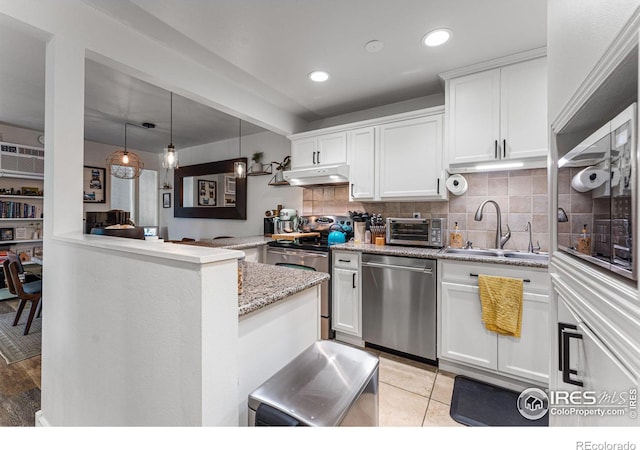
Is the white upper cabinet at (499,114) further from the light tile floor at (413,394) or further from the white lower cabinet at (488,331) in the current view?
the light tile floor at (413,394)

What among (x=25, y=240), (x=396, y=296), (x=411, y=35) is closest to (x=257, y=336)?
(x=396, y=296)

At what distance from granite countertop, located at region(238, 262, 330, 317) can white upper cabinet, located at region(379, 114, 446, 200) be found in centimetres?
154

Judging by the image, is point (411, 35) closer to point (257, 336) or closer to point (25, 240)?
point (257, 336)

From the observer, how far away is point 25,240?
4.14 meters

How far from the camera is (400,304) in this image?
7.57ft

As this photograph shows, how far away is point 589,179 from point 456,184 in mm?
1711

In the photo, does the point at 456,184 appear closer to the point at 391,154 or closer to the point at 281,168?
the point at 391,154

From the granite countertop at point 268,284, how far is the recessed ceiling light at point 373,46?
166cm

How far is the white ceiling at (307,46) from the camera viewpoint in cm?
162

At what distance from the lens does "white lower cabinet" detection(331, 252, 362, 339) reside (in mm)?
2523

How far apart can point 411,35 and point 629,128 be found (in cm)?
167

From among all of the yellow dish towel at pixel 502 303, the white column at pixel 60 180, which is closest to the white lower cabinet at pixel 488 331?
the yellow dish towel at pixel 502 303

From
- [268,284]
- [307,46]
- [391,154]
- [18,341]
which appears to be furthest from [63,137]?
[18,341]

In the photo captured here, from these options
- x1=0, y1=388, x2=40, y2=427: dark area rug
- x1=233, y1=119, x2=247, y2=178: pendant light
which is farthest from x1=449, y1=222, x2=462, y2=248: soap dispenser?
x1=0, y1=388, x2=40, y2=427: dark area rug
